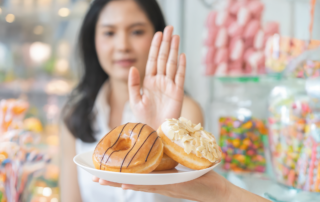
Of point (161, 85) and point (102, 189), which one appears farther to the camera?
point (102, 189)

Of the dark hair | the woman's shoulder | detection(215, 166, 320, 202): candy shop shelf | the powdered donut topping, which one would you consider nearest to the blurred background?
detection(215, 166, 320, 202): candy shop shelf

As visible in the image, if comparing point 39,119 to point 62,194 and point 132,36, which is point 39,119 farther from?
point 132,36

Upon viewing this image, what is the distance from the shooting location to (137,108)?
0.92 meters

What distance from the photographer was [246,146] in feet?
3.70

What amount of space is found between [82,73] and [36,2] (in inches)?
27.0

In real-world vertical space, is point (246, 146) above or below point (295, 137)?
below

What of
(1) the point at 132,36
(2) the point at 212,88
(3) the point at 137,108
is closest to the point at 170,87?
(3) the point at 137,108

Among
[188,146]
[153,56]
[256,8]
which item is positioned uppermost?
[256,8]

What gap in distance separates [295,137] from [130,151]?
0.61m

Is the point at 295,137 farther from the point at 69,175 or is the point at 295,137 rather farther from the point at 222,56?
the point at 69,175

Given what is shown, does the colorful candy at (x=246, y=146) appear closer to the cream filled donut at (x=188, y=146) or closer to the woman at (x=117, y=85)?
the woman at (x=117, y=85)

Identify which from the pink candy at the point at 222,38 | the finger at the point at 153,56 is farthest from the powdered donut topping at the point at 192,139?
the pink candy at the point at 222,38

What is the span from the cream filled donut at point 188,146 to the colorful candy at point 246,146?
523 mm

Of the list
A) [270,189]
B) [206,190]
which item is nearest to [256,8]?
Result: [270,189]
